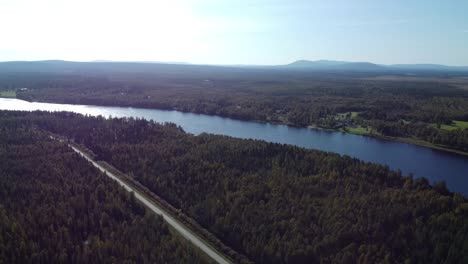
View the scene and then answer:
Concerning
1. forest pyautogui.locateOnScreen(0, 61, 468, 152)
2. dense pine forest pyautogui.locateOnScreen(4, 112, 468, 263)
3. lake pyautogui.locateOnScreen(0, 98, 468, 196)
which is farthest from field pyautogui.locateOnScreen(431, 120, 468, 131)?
dense pine forest pyautogui.locateOnScreen(4, 112, 468, 263)

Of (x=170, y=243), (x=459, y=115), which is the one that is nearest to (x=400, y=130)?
(x=459, y=115)

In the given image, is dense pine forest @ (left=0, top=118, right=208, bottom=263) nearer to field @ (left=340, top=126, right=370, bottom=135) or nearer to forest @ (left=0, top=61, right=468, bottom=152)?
field @ (left=340, top=126, right=370, bottom=135)

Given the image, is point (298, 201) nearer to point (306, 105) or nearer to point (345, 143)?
point (345, 143)

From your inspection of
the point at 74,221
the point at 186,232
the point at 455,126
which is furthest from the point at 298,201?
the point at 455,126

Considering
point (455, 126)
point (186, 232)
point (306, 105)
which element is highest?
point (306, 105)

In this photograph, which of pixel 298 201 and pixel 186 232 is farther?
pixel 298 201
